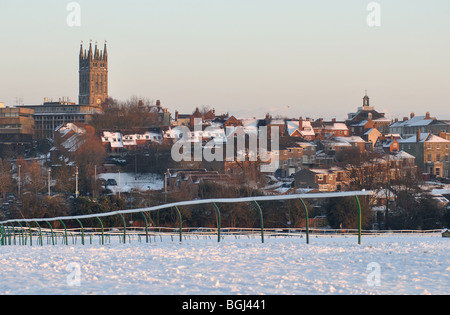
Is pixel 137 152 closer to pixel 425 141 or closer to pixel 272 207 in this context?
pixel 425 141

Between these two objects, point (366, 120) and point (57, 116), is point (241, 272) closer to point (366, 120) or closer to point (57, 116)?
point (366, 120)

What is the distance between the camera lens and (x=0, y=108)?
519ft

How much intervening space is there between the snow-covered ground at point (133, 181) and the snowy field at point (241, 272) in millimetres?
77581

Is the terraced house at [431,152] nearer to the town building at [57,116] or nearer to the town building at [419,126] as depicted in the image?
the town building at [419,126]

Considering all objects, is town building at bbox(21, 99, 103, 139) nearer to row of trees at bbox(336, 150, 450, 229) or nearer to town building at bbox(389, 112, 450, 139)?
town building at bbox(389, 112, 450, 139)

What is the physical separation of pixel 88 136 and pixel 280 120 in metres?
38.2

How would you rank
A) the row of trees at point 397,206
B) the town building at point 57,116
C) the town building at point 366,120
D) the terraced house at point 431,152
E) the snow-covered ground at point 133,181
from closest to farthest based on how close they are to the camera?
the row of trees at point 397,206, the snow-covered ground at point 133,181, the terraced house at point 431,152, the town building at point 366,120, the town building at point 57,116

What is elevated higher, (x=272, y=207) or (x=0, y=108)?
(x=0, y=108)

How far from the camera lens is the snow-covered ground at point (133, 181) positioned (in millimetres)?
94750

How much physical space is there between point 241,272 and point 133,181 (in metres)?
91.0

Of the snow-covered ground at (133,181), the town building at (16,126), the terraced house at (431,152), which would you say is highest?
the town building at (16,126)

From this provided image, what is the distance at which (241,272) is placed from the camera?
11.7 meters

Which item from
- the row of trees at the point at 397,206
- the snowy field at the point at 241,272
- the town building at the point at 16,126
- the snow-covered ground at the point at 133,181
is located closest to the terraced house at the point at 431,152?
the row of trees at the point at 397,206

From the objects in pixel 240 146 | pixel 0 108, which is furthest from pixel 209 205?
pixel 0 108
